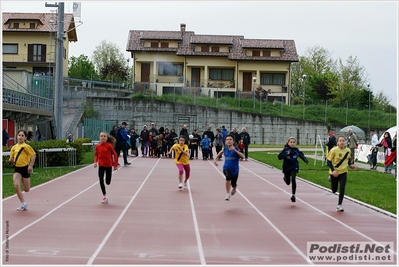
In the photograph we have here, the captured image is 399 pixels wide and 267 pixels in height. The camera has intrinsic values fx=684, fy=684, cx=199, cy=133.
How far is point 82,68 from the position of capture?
312 ft

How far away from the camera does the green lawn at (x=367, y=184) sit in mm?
17047

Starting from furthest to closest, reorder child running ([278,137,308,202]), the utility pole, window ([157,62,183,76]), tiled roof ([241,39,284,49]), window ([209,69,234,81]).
Result: window ([209,69,234,81]) < window ([157,62,183,76]) < tiled roof ([241,39,284,49]) < the utility pole < child running ([278,137,308,202])

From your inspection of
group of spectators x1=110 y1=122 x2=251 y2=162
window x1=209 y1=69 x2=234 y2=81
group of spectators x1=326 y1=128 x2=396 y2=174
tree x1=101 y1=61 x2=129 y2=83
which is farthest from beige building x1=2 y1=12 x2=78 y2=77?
group of spectators x1=326 y1=128 x2=396 y2=174

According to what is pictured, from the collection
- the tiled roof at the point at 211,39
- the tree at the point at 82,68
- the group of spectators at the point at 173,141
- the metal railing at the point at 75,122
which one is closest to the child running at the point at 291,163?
the group of spectators at the point at 173,141

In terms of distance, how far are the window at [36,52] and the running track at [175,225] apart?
5227 cm

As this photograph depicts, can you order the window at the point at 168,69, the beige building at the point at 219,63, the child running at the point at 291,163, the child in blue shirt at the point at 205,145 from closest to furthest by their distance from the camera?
the child running at the point at 291,163
the child in blue shirt at the point at 205,145
the beige building at the point at 219,63
the window at the point at 168,69

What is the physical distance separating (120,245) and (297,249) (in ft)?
8.77

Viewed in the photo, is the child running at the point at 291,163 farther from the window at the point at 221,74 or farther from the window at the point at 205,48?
the window at the point at 205,48

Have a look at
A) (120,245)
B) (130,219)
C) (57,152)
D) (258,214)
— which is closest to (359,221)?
(258,214)

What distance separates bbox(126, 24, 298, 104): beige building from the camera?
69.5 metres

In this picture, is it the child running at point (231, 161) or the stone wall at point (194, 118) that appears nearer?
the child running at point (231, 161)

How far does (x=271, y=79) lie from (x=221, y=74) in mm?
5174

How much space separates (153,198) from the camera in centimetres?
1692

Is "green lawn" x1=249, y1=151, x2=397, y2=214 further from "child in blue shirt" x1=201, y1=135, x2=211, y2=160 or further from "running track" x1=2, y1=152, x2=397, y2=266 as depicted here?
"child in blue shirt" x1=201, y1=135, x2=211, y2=160
